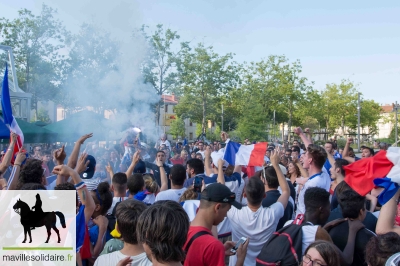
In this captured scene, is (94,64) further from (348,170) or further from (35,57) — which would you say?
(348,170)

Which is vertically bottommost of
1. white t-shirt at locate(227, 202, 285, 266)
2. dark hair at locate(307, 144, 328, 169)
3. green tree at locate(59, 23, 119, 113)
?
white t-shirt at locate(227, 202, 285, 266)

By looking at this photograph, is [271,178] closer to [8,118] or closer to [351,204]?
[351,204]

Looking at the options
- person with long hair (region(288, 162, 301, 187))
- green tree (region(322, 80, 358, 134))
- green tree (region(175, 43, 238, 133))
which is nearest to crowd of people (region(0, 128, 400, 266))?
person with long hair (region(288, 162, 301, 187))

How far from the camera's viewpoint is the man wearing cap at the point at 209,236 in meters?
2.83

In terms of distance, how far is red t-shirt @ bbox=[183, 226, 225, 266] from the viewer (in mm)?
2814

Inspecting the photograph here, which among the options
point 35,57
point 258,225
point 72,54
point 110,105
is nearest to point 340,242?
point 258,225

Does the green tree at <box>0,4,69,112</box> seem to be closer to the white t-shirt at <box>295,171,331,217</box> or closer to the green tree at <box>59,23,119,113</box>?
the green tree at <box>59,23,119,113</box>

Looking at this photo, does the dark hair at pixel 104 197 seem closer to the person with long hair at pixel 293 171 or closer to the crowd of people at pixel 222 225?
the crowd of people at pixel 222 225

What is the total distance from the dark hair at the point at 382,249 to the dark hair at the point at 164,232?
1.18 m

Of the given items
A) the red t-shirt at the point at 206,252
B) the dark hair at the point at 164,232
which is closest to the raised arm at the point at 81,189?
the red t-shirt at the point at 206,252

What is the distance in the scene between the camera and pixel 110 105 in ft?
68.6

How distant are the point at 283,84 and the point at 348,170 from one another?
38.4 meters

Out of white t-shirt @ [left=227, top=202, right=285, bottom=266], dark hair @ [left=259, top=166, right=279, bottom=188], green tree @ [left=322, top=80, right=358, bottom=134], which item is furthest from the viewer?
green tree @ [left=322, top=80, right=358, bottom=134]

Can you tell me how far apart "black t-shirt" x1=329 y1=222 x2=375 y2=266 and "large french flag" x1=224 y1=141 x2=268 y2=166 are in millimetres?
3958
